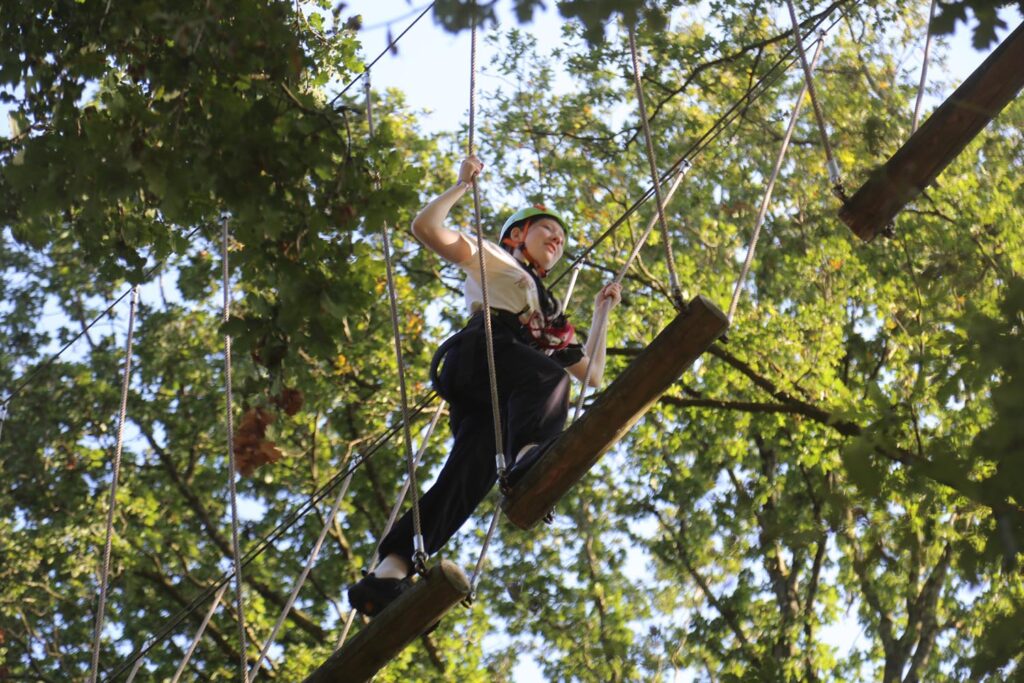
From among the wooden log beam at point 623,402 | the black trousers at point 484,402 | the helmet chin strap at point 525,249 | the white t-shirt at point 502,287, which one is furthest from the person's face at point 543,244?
the wooden log beam at point 623,402

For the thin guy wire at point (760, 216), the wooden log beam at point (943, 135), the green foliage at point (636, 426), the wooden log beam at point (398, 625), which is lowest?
the wooden log beam at point (398, 625)

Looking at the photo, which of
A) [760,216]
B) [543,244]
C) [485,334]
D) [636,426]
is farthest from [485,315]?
[636,426]

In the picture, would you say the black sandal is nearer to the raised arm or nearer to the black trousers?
the black trousers

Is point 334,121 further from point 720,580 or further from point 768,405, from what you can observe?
point 720,580

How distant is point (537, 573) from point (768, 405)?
4239mm

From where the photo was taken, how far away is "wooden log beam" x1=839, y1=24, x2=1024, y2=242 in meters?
4.38

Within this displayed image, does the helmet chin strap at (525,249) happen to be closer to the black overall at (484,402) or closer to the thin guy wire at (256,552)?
the black overall at (484,402)

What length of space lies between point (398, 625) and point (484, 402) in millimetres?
908

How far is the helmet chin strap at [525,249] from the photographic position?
15.6 feet

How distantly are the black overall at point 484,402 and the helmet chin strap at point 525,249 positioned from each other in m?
0.30

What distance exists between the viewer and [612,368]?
10445 mm

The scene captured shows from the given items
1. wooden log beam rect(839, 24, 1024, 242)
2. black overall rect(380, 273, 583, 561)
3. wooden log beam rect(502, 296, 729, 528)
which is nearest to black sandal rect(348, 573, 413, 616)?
black overall rect(380, 273, 583, 561)

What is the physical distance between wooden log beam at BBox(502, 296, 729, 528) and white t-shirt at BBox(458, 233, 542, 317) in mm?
636

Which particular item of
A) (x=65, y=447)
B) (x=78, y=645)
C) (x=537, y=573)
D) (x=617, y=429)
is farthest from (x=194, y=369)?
(x=617, y=429)
